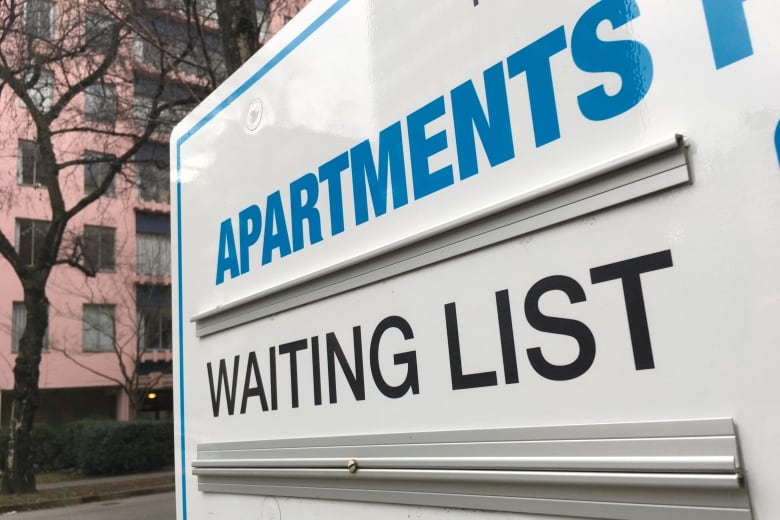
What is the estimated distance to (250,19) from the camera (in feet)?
19.3

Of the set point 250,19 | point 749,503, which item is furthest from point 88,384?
point 749,503

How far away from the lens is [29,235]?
23062 millimetres

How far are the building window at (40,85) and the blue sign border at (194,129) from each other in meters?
10.5

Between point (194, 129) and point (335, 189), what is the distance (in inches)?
38.7

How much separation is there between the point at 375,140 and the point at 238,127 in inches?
29.3

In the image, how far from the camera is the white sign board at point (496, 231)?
99 centimetres

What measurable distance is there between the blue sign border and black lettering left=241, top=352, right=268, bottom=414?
46 cm

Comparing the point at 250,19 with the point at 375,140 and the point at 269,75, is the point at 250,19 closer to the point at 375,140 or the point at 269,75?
the point at 269,75

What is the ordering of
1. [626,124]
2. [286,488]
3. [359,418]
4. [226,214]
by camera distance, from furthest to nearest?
1. [226,214]
2. [286,488]
3. [359,418]
4. [626,124]

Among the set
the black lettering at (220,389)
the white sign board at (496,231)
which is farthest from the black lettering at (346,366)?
the black lettering at (220,389)

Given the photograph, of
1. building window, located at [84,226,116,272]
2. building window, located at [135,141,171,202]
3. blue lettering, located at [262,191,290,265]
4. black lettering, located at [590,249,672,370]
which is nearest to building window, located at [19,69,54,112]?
building window, located at [135,141,171,202]

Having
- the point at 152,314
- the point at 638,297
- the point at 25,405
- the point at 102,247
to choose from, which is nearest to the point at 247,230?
the point at 638,297

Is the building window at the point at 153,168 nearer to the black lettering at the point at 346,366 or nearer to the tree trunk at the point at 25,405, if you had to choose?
the tree trunk at the point at 25,405

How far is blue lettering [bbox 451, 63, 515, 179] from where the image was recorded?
1337 millimetres
